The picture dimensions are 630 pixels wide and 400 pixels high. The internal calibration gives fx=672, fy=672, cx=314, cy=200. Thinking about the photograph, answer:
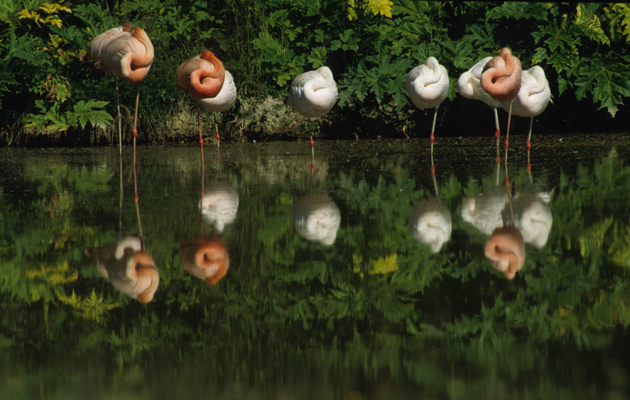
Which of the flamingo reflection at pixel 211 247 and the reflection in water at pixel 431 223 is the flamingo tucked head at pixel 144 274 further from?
the reflection in water at pixel 431 223

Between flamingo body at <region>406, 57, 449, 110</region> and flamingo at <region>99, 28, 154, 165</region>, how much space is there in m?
2.85

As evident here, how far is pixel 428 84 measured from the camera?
24.1 ft

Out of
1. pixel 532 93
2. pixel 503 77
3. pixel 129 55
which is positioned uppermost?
pixel 129 55

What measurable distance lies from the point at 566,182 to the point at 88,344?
3878 millimetres

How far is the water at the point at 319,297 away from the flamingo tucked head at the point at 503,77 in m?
1.98

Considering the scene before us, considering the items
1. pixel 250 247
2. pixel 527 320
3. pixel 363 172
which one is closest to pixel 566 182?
pixel 363 172

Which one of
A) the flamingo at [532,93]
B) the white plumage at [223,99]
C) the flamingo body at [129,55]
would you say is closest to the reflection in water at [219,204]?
the flamingo body at [129,55]

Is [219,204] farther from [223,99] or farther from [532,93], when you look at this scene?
[532,93]

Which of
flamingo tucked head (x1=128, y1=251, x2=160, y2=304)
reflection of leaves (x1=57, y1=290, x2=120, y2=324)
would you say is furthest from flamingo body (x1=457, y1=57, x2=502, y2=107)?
reflection of leaves (x1=57, y1=290, x2=120, y2=324)

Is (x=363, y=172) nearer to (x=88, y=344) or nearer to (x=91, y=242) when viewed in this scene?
(x=91, y=242)

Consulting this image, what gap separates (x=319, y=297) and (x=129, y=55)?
5.12m

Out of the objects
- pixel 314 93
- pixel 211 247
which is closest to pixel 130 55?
pixel 314 93

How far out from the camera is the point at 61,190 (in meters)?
5.12

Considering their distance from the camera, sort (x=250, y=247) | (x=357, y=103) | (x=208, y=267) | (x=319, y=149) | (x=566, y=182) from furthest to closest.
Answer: (x=357, y=103), (x=319, y=149), (x=566, y=182), (x=250, y=247), (x=208, y=267)
